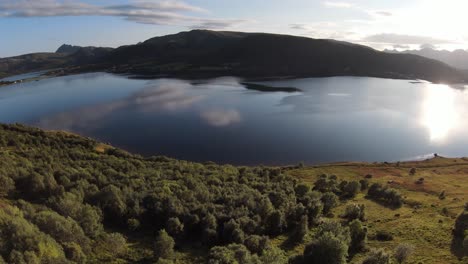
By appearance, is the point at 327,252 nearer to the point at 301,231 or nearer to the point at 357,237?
the point at 301,231

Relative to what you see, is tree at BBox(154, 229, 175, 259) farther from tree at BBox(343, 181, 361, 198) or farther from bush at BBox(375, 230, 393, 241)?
tree at BBox(343, 181, 361, 198)

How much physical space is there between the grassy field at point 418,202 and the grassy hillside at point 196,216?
1.08 ft

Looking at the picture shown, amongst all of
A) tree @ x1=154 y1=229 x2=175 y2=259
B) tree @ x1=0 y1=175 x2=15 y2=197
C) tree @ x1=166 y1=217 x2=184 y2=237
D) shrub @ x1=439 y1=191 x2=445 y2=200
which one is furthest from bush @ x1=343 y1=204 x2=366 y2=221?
tree @ x1=0 y1=175 x2=15 y2=197

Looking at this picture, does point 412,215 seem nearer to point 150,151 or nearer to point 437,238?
point 437,238

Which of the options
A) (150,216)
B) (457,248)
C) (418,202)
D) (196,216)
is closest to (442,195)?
(418,202)

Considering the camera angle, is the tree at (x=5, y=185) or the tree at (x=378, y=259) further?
the tree at (x=5, y=185)

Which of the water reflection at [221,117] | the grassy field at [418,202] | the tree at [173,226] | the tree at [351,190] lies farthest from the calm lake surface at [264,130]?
the tree at [173,226]

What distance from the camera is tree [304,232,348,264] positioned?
137 feet

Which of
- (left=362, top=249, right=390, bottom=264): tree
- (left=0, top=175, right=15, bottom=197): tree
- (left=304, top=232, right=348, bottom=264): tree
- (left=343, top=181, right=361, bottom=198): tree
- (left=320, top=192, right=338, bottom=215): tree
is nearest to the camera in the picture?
(left=304, top=232, right=348, bottom=264): tree

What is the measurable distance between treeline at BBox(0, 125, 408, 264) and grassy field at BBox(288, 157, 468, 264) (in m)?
5.35

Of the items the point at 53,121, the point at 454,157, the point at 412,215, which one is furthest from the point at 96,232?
the point at 53,121

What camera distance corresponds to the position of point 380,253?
43.5 m

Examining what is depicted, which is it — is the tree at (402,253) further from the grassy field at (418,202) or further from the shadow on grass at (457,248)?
the shadow on grass at (457,248)

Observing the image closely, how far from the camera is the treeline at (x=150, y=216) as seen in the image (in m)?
35.7
